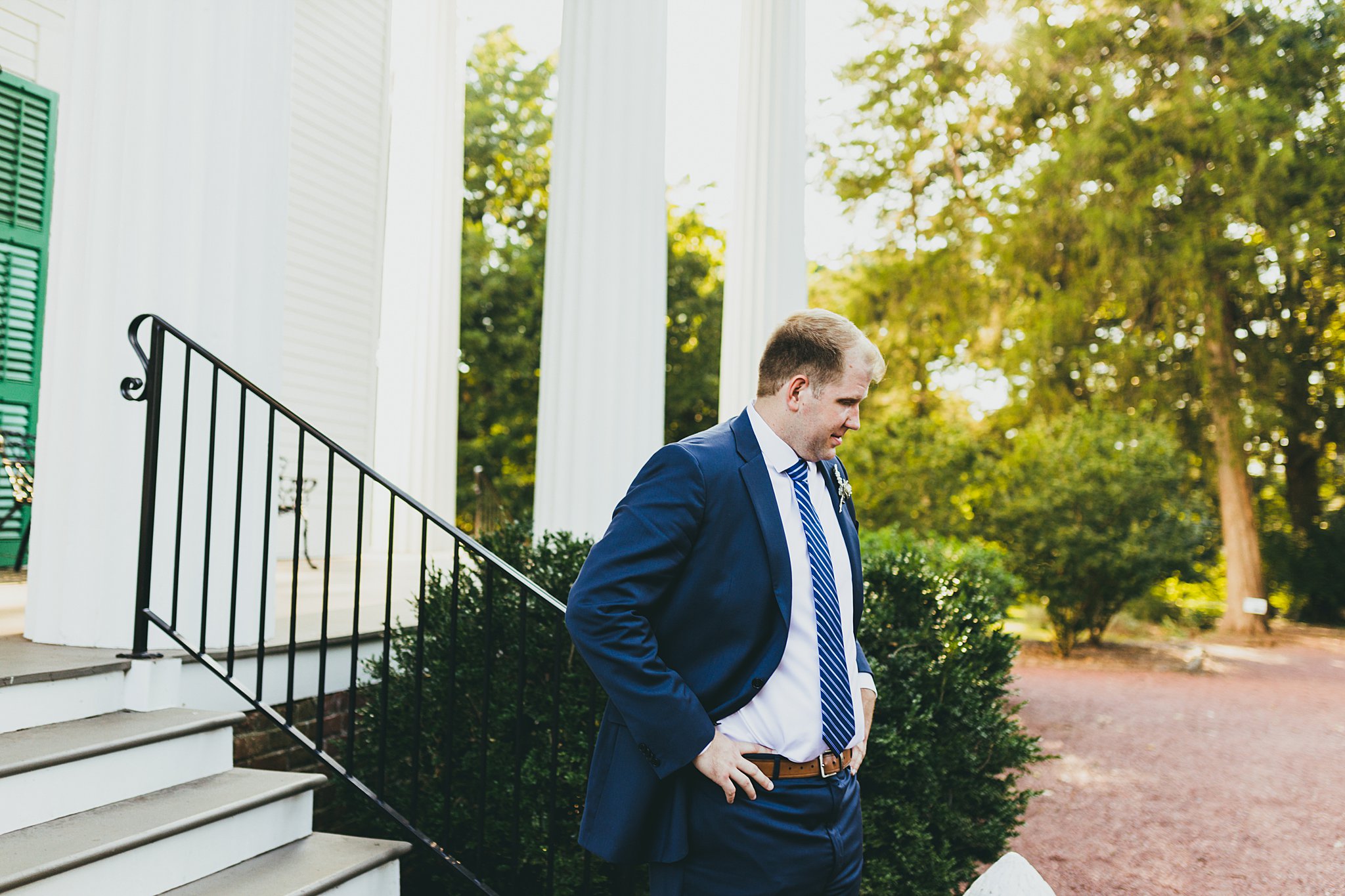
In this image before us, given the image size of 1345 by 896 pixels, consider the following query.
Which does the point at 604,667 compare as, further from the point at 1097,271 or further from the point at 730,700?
the point at 1097,271

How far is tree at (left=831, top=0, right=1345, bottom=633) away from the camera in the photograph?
52.0 feet

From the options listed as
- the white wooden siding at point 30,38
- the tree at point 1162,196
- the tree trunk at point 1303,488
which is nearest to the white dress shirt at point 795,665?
the white wooden siding at point 30,38

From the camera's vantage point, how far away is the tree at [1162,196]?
15.9m

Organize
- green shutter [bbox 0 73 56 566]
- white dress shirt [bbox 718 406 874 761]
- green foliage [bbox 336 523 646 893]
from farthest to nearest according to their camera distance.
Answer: green shutter [bbox 0 73 56 566]
green foliage [bbox 336 523 646 893]
white dress shirt [bbox 718 406 874 761]

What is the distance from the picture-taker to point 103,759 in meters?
3.19

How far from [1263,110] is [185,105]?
16.1 metres

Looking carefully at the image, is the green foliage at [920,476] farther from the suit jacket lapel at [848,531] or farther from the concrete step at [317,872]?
the suit jacket lapel at [848,531]

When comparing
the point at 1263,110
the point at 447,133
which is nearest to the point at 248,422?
the point at 447,133

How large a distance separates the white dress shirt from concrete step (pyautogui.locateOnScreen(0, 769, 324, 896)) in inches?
73.3

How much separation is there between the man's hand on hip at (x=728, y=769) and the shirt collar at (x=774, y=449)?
1.95 feet

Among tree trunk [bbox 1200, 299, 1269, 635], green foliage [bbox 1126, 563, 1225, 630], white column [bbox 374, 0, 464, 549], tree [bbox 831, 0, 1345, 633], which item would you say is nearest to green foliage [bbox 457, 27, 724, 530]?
tree [bbox 831, 0, 1345, 633]

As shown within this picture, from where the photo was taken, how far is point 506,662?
4363mm

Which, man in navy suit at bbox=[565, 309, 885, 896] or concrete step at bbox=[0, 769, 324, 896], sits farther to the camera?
concrete step at bbox=[0, 769, 324, 896]

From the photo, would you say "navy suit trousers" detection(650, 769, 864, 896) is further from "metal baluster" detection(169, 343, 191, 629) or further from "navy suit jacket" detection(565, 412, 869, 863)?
"metal baluster" detection(169, 343, 191, 629)
